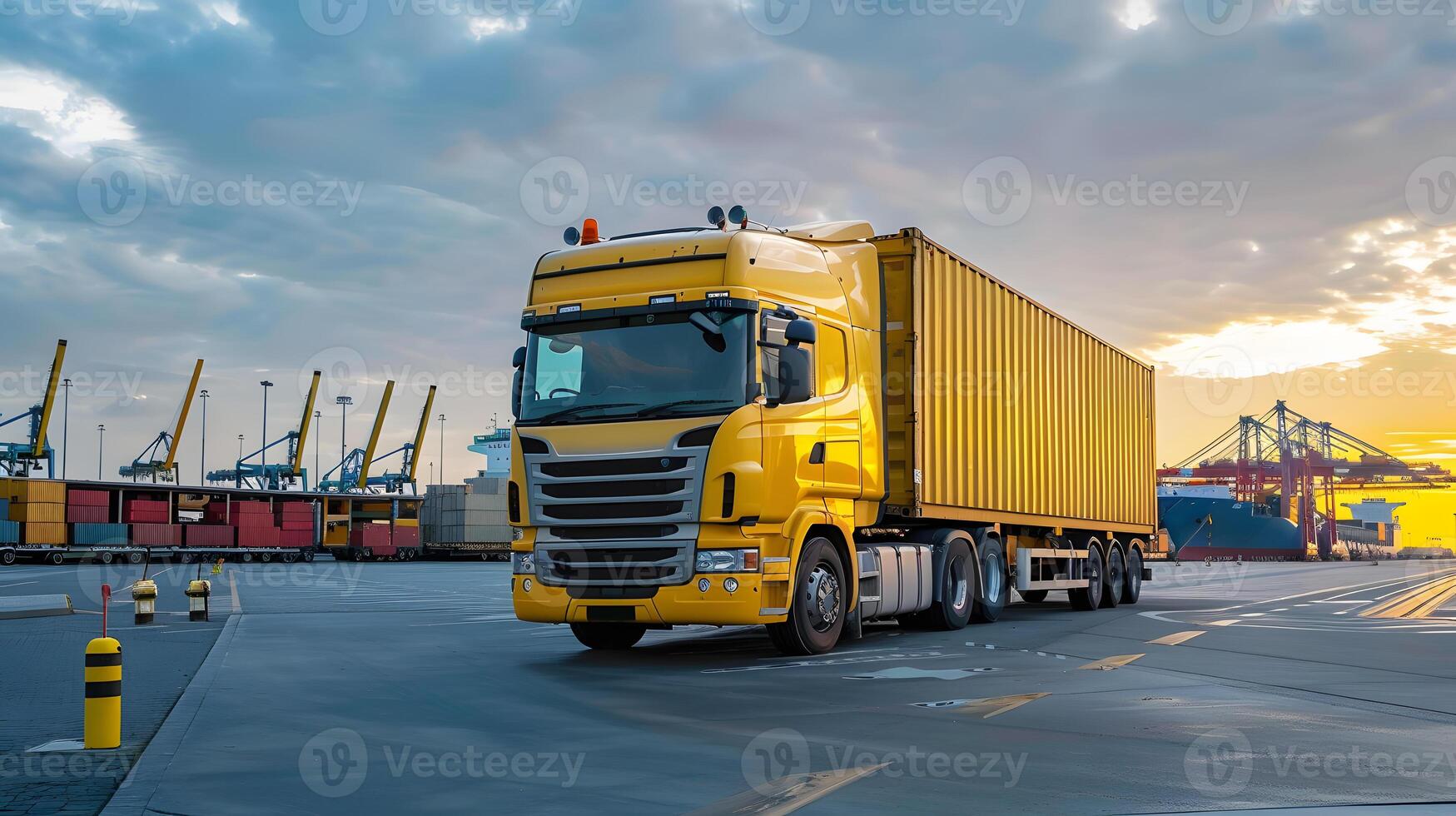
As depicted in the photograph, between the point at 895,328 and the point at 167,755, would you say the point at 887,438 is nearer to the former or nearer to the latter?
the point at 895,328

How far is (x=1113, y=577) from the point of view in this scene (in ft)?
71.6

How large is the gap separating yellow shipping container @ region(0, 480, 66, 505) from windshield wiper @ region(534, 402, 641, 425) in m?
47.3

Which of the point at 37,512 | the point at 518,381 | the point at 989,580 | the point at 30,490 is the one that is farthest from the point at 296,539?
the point at 518,381

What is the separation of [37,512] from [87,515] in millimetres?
2620

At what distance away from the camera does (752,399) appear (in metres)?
10.6

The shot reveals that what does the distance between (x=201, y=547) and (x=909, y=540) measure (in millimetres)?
50553

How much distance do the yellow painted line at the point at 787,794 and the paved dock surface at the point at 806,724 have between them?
21 millimetres

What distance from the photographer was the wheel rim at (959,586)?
15266 millimetres

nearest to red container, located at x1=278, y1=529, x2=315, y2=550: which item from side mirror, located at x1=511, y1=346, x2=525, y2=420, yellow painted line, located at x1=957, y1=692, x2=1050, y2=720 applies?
side mirror, located at x1=511, y1=346, x2=525, y2=420

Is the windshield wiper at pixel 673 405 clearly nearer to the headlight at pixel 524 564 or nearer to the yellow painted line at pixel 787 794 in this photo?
the headlight at pixel 524 564

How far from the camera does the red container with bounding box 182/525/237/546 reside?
57.1 m

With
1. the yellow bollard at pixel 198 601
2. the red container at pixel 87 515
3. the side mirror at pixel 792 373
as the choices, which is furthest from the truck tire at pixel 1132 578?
the red container at pixel 87 515

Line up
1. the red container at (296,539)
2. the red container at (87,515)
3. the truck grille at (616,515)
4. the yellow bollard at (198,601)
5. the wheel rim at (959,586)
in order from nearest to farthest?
the truck grille at (616,515)
the wheel rim at (959,586)
the yellow bollard at (198,601)
the red container at (87,515)
the red container at (296,539)

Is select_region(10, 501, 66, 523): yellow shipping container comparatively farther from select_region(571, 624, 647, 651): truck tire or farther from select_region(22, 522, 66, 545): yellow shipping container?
select_region(571, 624, 647, 651): truck tire
